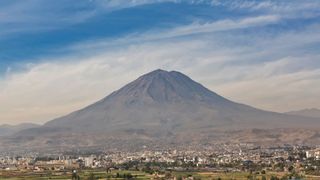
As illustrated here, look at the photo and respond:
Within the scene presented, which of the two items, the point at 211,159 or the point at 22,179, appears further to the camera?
the point at 211,159

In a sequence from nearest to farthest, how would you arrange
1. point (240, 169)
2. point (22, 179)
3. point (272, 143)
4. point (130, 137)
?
point (22, 179), point (240, 169), point (272, 143), point (130, 137)

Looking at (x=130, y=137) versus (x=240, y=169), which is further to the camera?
(x=130, y=137)

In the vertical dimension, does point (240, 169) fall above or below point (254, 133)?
below

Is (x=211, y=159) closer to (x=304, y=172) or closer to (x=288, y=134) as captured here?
(x=304, y=172)

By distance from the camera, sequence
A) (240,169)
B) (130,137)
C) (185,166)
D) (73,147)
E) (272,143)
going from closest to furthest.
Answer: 1. (240,169)
2. (185,166)
3. (272,143)
4. (73,147)
5. (130,137)

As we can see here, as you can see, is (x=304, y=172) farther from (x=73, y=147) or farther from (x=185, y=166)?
(x=73, y=147)

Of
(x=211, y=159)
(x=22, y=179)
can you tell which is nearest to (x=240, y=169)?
(x=211, y=159)

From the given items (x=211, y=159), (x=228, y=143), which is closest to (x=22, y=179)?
(x=211, y=159)

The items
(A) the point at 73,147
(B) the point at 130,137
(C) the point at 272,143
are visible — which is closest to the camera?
(C) the point at 272,143

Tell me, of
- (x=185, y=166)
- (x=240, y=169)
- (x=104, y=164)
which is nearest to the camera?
(x=240, y=169)
